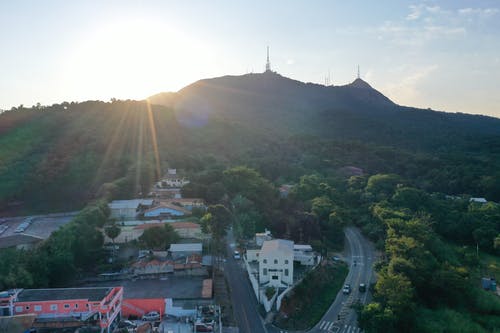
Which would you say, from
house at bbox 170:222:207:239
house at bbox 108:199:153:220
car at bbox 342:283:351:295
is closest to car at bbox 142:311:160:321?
house at bbox 170:222:207:239

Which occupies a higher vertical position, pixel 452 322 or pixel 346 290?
pixel 346 290

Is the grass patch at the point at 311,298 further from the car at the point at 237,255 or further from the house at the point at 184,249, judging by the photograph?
the house at the point at 184,249

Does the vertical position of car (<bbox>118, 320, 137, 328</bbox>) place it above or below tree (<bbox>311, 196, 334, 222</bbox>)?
below

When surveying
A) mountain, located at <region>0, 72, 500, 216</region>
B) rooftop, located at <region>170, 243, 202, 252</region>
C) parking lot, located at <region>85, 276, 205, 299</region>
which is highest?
mountain, located at <region>0, 72, 500, 216</region>

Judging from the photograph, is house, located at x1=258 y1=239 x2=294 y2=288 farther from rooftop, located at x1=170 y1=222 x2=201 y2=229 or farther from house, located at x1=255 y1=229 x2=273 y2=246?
rooftop, located at x1=170 y1=222 x2=201 y2=229

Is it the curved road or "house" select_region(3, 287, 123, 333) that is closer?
"house" select_region(3, 287, 123, 333)

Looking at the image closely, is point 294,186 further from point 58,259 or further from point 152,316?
point 58,259

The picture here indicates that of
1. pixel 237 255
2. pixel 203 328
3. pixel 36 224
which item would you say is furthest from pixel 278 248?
pixel 36 224
